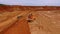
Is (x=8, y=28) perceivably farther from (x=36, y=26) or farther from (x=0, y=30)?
(x=36, y=26)

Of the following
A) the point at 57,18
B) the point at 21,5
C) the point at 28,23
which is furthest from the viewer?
the point at 21,5

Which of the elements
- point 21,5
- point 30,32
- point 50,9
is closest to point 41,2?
point 50,9

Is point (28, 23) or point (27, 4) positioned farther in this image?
point (27, 4)

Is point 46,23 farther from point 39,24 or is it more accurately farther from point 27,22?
point 27,22

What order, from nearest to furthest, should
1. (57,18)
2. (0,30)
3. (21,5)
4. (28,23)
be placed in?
1. (0,30)
2. (28,23)
3. (57,18)
4. (21,5)

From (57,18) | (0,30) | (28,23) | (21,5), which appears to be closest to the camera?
(0,30)

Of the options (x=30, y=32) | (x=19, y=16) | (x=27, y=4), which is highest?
(x=27, y=4)

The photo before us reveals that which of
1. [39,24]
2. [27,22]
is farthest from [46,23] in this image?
[27,22]

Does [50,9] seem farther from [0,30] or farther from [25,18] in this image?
[0,30]

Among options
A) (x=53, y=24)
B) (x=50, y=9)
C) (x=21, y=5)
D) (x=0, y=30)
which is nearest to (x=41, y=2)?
(x=50, y=9)

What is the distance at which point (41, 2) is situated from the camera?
4.21 ft

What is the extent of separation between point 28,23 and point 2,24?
0.23m

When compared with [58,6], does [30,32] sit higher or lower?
lower

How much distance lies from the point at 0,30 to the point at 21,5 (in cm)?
43
